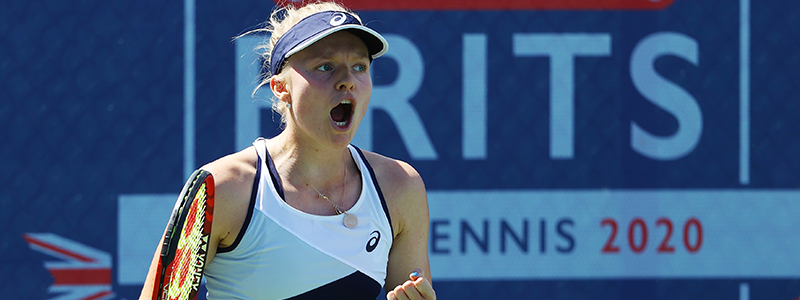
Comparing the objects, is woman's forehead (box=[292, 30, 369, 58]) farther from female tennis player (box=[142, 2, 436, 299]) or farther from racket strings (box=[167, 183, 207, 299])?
racket strings (box=[167, 183, 207, 299])

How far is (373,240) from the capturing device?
1469mm

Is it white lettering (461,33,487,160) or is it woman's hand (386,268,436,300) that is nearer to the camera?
woman's hand (386,268,436,300)

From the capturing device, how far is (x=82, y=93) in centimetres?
255

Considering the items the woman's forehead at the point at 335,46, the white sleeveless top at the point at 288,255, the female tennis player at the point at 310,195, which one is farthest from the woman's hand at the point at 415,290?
the woman's forehead at the point at 335,46

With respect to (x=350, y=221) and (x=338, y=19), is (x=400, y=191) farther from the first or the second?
(x=338, y=19)

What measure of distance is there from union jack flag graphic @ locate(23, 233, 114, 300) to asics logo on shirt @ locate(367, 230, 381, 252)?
4.84ft

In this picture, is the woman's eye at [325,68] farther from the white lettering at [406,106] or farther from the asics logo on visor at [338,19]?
the white lettering at [406,106]

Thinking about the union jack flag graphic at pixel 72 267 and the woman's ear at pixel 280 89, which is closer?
the woman's ear at pixel 280 89

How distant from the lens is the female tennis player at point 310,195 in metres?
1.37

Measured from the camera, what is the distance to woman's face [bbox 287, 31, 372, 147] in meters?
1.40

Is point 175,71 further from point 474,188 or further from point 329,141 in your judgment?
point 329,141

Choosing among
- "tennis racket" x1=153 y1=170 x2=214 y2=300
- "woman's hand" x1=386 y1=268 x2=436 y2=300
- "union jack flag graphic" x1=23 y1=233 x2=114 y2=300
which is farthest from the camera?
"union jack flag graphic" x1=23 y1=233 x2=114 y2=300

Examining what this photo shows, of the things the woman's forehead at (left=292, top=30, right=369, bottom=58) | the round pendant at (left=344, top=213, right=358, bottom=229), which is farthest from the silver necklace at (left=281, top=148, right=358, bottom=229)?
the woman's forehead at (left=292, top=30, right=369, bottom=58)

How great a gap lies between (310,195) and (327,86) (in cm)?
23
